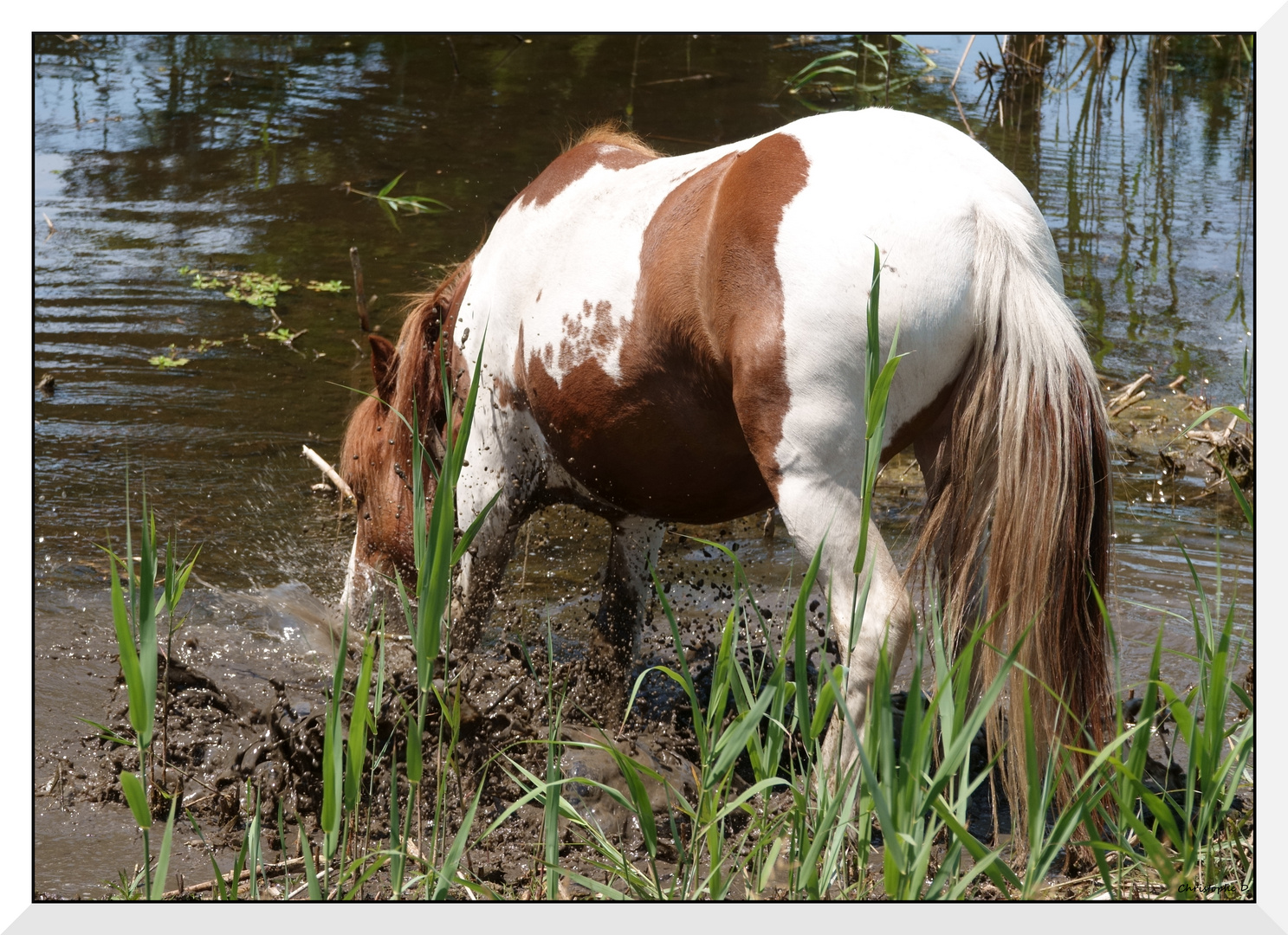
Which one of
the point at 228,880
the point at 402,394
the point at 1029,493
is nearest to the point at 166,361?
the point at 402,394

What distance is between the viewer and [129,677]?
1.88m

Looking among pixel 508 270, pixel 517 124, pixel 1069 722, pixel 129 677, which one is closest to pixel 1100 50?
pixel 517 124

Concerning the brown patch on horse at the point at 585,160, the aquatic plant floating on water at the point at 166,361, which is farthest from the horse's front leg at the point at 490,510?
the aquatic plant floating on water at the point at 166,361

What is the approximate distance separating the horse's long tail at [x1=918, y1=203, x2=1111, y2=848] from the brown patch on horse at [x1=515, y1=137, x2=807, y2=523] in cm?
44

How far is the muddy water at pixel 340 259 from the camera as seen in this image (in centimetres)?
418

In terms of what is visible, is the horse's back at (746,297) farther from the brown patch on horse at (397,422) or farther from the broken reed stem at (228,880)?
the broken reed stem at (228,880)

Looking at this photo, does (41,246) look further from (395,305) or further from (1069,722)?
(1069,722)

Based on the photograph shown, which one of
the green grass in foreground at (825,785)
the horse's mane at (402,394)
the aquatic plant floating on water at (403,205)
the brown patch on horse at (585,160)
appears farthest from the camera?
the aquatic plant floating on water at (403,205)

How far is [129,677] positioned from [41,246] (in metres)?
5.95

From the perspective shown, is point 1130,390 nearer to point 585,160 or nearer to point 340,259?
point 585,160

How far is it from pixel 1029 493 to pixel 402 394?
78.2 inches

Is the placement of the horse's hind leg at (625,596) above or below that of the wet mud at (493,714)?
above

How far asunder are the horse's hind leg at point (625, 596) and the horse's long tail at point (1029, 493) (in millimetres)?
1456

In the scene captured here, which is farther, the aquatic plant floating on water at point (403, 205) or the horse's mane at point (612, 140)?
Answer: the aquatic plant floating on water at point (403, 205)
